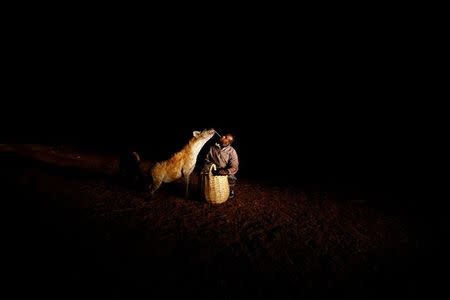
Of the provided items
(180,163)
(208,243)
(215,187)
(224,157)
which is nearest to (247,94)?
(224,157)

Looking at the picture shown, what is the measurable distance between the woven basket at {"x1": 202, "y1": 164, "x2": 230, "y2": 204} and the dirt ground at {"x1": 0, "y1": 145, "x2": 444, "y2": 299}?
Result: 0.19m

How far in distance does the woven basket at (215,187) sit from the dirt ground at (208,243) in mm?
185

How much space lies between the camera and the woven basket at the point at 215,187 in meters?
5.98

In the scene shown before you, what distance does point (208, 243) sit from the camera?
479cm

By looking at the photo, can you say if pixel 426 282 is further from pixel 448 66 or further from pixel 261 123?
pixel 448 66

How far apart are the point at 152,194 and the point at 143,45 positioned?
26.5 m

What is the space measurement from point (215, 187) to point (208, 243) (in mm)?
1461

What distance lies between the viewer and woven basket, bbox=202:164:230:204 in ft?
19.6

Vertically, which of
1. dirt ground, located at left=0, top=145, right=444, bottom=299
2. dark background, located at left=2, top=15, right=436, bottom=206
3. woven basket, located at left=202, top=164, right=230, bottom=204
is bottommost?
dirt ground, located at left=0, top=145, right=444, bottom=299

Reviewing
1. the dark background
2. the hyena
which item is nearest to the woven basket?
the hyena

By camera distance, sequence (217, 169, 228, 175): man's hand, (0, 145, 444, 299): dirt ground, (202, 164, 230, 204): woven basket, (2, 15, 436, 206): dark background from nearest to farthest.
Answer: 1. (0, 145, 444, 299): dirt ground
2. (202, 164, 230, 204): woven basket
3. (217, 169, 228, 175): man's hand
4. (2, 15, 436, 206): dark background

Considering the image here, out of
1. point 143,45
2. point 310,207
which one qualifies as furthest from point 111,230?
point 143,45

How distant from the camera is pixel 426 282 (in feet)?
12.7

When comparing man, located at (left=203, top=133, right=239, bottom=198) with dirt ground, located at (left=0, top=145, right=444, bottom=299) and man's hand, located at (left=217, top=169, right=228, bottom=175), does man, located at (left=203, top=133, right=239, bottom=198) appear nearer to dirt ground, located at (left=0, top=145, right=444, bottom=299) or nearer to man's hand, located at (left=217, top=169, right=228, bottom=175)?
man's hand, located at (left=217, top=169, right=228, bottom=175)
